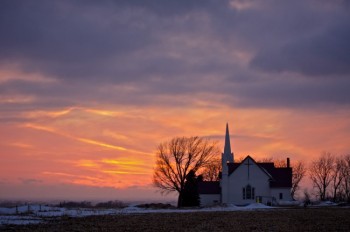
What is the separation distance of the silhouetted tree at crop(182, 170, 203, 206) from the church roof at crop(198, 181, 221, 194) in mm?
2364

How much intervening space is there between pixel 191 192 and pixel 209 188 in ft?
17.4

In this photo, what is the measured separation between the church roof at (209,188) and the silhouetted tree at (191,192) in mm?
2364

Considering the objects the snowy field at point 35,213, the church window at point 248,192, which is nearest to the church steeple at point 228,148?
the church window at point 248,192

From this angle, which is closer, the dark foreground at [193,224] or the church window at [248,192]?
the dark foreground at [193,224]

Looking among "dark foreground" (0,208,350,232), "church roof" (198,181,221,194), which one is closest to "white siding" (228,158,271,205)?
"church roof" (198,181,221,194)

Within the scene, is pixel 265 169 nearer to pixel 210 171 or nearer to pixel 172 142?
pixel 172 142

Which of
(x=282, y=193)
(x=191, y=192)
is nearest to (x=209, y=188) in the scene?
(x=191, y=192)

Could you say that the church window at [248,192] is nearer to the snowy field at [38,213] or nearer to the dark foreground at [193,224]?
the snowy field at [38,213]

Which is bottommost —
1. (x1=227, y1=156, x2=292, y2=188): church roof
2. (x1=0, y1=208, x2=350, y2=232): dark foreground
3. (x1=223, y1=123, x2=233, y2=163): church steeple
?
(x1=0, y1=208, x2=350, y2=232): dark foreground

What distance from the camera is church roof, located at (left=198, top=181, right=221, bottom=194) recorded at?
86.6 m

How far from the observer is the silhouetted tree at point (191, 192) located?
8275cm

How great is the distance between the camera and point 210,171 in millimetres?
110938

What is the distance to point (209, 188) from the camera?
87312 millimetres

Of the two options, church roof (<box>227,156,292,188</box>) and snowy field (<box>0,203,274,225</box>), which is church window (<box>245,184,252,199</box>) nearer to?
church roof (<box>227,156,292,188</box>)
